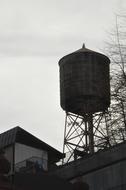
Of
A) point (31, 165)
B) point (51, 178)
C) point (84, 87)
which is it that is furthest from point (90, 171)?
point (84, 87)

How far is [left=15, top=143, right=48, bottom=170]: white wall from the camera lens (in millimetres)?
55719

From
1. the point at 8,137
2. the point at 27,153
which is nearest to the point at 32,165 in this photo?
the point at 27,153

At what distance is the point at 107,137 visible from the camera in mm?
61000

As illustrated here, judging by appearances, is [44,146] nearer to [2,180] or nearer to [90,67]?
[90,67]

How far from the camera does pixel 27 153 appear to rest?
57156 mm

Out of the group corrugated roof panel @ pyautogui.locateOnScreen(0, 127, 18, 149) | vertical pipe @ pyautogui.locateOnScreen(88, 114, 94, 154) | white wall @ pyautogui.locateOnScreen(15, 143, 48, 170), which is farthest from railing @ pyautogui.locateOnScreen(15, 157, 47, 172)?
vertical pipe @ pyautogui.locateOnScreen(88, 114, 94, 154)

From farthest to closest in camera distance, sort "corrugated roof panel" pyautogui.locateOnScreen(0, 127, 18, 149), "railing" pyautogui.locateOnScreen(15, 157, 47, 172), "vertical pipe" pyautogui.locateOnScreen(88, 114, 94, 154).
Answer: "vertical pipe" pyautogui.locateOnScreen(88, 114, 94, 154), "corrugated roof panel" pyautogui.locateOnScreen(0, 127, 18, 149), "railing" pyautogui.locateOnScreen(15, 157, 47, 172)

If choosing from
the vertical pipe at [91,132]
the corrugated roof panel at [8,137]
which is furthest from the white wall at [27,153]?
the vertical pipe at [91,132]

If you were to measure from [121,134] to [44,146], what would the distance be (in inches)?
265

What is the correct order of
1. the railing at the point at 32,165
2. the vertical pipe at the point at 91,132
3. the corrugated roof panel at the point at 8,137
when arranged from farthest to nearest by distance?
the vertical pipe at the point at 91,132 < the corrugated roof panel at the point at 8,137 < the railing at the point at 32,165

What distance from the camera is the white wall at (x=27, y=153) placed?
2194 inches

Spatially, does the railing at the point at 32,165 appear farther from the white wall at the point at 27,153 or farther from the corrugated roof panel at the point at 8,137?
the corrugated roof panel at the point at 8,137

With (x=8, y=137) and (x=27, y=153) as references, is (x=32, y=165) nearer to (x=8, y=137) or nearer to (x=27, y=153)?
(x=27, y=153)

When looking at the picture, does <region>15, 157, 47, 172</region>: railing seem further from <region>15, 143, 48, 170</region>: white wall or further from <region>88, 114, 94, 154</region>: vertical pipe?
<region>88, 114, 94, 154</region>: vertical pipe
